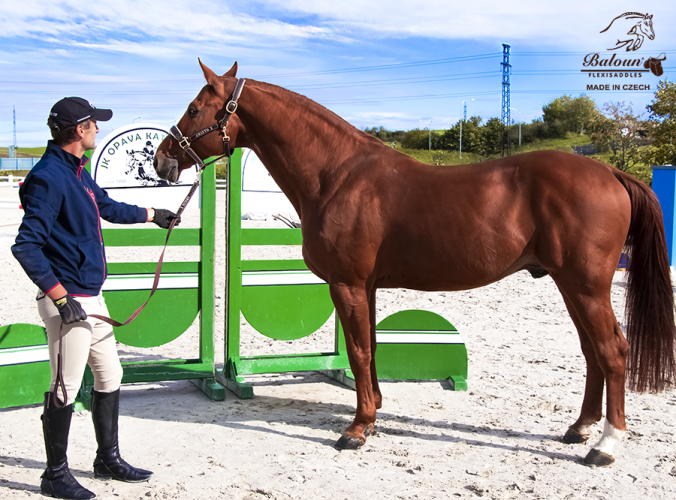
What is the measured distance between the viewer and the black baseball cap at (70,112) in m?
2.60

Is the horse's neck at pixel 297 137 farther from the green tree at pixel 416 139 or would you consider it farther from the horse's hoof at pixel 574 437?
the green tree at pixel 416 139

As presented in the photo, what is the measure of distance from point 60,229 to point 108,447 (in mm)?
1156

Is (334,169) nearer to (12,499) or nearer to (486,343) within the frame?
(12,499)

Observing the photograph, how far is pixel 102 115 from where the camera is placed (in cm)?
277

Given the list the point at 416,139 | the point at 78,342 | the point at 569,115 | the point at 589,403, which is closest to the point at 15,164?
the point at 416,139

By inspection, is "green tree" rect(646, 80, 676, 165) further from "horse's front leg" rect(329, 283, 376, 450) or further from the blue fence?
the blue fence

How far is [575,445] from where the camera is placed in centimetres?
339

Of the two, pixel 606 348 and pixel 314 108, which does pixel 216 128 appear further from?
pixel 606 348

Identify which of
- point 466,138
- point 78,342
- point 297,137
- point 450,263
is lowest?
point 78,342

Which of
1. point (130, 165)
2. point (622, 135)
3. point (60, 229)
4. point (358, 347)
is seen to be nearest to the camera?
point (60, 229)

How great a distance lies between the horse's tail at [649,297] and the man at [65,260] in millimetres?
2896

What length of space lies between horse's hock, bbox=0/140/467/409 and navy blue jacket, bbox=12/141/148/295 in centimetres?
138

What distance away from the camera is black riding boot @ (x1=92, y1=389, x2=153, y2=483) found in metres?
2.86

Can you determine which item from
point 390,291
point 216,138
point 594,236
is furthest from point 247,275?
point 390,291
